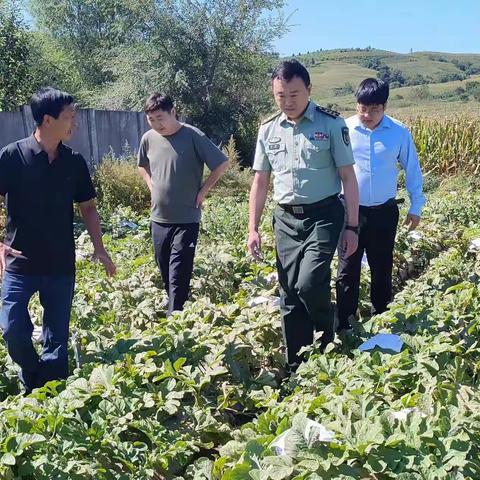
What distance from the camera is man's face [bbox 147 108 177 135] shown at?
4.97 m

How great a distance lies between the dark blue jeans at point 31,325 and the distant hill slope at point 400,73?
4732 centimetres

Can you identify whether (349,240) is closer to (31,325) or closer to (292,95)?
(292,95)

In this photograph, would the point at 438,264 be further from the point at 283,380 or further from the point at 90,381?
the point at 90,381

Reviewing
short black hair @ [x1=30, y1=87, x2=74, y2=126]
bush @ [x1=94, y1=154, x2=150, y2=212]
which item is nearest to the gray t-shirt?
short black hair @ [x1=30, y1=87, x2=74, y2=126]

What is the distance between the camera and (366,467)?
2361 mm

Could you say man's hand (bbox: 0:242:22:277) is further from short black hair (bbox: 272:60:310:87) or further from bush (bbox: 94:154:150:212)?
A: bush (bbox: 94:154:150:212)

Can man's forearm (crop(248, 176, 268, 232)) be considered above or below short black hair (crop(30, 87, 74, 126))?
below

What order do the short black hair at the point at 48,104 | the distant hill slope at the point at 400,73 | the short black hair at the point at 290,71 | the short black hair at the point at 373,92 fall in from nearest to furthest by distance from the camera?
the short black hair at the point at 48,104 → the short black hair at the point at 290,71 → the short black hair at the point at 373,92 → the distant hill slope at the point at 400,73

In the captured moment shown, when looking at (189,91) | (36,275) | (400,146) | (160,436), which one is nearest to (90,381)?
(160,436)

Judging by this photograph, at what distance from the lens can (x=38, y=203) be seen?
3764 mm

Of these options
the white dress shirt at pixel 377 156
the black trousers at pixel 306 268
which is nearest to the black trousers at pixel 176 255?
the black trousers at pixel 306 268

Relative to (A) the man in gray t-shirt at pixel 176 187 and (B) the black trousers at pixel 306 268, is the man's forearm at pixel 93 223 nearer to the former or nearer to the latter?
(A) the man in gray t-shirt at pixel 176 187

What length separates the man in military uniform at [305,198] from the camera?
390cm

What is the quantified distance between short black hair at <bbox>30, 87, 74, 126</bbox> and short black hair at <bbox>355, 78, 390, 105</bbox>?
199 centimetres
